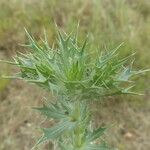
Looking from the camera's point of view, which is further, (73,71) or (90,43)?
(90,43)

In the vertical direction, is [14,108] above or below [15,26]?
below

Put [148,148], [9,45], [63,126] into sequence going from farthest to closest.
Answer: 1. [9,45]
2. [148,148]
3. [63,126]

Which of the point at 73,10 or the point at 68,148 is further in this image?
the point at 73,10

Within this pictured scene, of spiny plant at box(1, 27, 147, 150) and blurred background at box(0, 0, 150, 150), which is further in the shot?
blurred background at box(0, 0, 150, 150)

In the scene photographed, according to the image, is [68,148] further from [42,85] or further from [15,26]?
[15,26]

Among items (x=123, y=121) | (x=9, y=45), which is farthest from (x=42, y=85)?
(x=9, y=45)

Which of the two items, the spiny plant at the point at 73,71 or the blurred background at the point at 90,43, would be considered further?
the blurred background at the point at 90,43

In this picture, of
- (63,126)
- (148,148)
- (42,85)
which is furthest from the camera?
(148,148)

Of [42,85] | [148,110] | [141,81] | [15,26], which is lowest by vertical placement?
[148,110]
